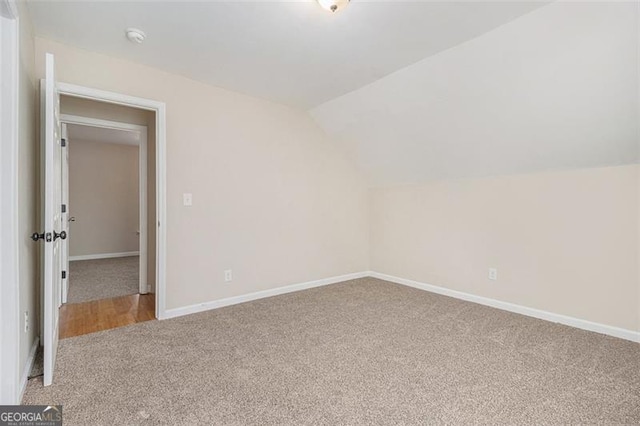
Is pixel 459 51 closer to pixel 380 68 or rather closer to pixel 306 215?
pixel 380 68

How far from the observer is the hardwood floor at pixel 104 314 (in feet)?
9.02

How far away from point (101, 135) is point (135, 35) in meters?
4.30

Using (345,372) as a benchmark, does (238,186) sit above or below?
above

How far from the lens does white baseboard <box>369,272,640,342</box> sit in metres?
2.54

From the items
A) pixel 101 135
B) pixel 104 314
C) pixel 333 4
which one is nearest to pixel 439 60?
pixel 333 4

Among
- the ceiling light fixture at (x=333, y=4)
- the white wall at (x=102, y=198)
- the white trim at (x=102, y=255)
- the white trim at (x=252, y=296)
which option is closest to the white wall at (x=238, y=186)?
Answer: the white trim at (x=252, y=296)

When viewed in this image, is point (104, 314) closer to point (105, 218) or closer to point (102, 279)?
point (102, 279)

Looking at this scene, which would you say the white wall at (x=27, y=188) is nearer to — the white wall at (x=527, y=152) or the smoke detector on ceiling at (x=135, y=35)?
the smoke detector on ceiling at (x=135, y=35)

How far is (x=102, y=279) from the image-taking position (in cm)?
454

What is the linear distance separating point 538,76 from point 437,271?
2312 mm

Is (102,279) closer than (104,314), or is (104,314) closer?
(104,314)

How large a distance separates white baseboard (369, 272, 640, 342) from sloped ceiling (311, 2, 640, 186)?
1329 millimetres
